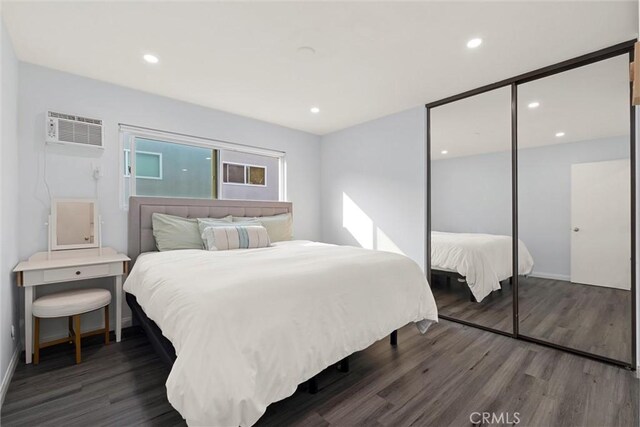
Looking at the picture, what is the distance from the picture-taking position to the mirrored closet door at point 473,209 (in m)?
2.85

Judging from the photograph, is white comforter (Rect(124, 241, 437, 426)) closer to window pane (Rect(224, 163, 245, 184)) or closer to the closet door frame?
the closet door frame

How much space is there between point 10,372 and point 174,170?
7.27 ft

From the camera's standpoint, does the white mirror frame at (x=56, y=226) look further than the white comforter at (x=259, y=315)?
Yes

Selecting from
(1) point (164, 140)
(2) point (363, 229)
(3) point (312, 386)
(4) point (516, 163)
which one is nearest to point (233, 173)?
(1) point (164, 140)

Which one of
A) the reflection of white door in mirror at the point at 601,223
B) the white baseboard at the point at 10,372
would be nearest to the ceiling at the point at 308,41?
the reflection of white door in mirror at the point at 601,223

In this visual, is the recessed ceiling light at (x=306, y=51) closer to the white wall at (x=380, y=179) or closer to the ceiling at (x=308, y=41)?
the ceiling at (x=308, y=41)

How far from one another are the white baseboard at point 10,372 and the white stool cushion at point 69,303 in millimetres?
364

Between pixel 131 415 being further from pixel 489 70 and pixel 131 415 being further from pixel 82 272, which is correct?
pixel 489 70

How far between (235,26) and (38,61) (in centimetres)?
191

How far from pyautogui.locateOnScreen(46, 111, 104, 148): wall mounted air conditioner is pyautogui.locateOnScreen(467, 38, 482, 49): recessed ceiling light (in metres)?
3.38

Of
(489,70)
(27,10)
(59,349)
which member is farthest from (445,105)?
(59,349)

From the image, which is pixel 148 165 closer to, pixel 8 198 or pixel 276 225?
pixel 8 198

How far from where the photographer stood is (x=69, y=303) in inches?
87.4

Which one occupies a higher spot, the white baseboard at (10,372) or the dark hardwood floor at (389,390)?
the white baseboard at (10,372)
